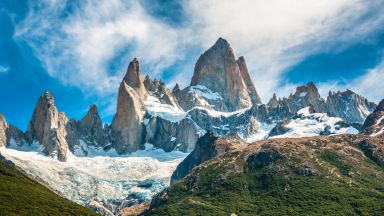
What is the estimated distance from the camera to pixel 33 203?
7249 inches

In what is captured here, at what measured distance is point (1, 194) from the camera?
182875mm

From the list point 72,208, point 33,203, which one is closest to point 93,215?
point 72,208

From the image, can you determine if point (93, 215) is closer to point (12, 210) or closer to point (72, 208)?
point (72, 208)

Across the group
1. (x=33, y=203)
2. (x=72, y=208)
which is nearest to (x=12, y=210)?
(x=33, y=203)

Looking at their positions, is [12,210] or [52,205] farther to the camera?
[52,205]

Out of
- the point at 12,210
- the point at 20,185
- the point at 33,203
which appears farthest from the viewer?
the point at 20,185

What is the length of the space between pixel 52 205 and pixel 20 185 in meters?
17.4

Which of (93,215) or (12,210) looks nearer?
(12,210)

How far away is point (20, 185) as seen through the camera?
654 ft

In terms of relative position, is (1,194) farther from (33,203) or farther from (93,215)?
(93,215)

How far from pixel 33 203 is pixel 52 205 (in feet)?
22.0

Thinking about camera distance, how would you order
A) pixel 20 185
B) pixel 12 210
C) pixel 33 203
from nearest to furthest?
pixel 12 210 < pixel 33 203 < pixel 20 185

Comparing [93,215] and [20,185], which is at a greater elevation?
[20,185]

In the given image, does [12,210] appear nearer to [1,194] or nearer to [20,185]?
[1,194]
